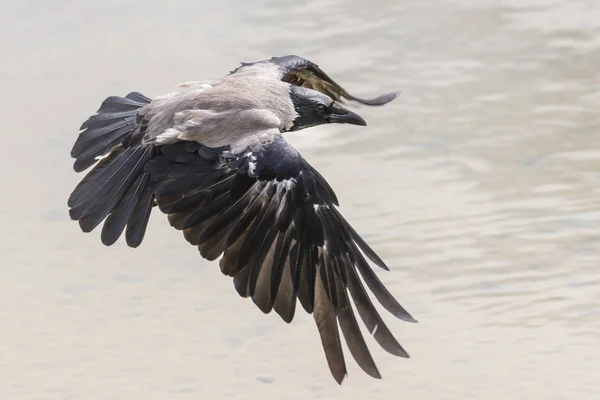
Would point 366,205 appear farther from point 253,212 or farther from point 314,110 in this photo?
point 253,212

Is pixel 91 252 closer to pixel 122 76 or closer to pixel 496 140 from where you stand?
pixel 122 76

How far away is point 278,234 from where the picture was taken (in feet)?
16.7

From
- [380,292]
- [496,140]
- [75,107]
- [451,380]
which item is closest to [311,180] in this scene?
[380,292]

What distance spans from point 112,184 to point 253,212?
0.78m

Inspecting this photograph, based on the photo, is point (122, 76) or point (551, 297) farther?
point (122, 76)

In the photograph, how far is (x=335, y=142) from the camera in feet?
24.4

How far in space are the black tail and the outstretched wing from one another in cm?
70

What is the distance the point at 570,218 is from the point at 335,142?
1.53 m

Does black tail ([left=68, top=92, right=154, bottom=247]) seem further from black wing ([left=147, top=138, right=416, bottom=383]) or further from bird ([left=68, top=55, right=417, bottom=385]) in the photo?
black wing ([left=147, top=138, right=416, bottom=383])

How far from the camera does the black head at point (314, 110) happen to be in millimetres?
5949

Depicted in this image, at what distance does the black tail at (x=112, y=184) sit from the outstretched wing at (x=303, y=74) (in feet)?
2.31

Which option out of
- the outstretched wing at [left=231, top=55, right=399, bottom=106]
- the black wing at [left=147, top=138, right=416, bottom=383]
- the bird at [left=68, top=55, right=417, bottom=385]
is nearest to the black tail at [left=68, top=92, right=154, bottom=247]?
the bird at [left=68, top=55, right=417, bottom=385]

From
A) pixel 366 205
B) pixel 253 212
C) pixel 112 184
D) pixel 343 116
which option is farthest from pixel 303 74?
pixel 253 212

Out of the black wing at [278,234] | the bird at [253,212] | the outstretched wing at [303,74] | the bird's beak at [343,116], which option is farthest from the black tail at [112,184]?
the bird's beak at [343,116]
